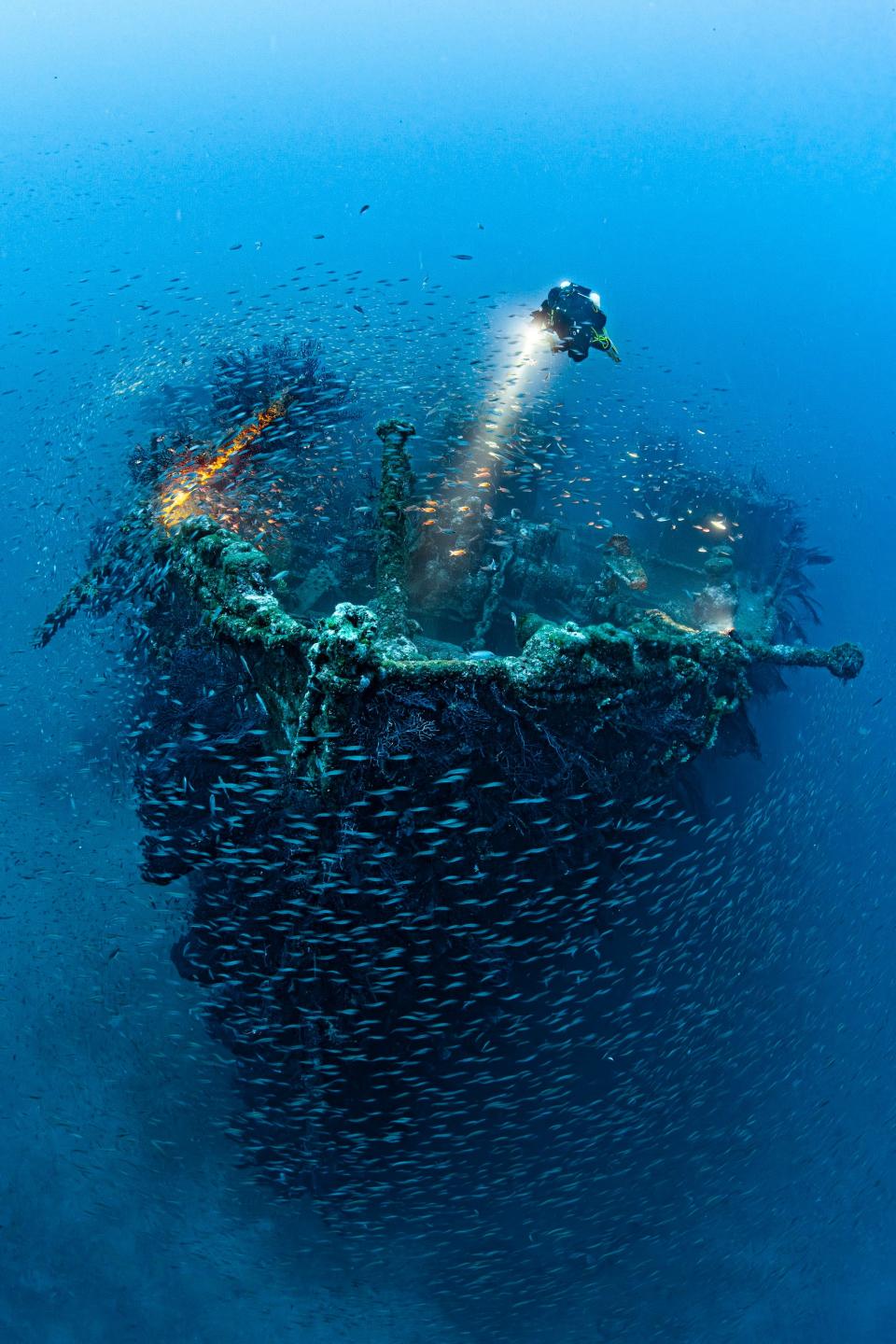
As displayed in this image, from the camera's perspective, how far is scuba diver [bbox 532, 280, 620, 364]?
9.95 meters

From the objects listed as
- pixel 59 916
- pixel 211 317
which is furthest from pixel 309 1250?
pixel 211 317

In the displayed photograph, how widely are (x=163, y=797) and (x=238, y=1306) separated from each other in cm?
883

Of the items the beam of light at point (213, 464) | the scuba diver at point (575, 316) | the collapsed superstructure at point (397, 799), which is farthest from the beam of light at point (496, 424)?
the beam of light at point (213, 464)

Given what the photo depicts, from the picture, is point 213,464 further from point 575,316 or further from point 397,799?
point 397,799

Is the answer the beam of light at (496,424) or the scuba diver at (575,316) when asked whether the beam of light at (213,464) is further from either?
the scuba diver at (575,316)

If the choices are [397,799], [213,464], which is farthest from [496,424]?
[397,799]

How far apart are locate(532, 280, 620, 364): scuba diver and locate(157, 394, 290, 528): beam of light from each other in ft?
15.8

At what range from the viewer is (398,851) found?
18.5ft

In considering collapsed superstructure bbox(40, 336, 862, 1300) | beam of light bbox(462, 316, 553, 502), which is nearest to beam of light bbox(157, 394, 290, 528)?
collapsed superstructure bbox(40, 336, 862, 1300)

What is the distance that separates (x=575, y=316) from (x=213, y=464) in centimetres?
645

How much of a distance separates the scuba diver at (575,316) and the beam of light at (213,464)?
4.81 meters

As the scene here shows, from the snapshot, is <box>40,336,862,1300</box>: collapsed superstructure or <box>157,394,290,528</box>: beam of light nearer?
<box>40,336,862,1300</box>: collapsed superstructure

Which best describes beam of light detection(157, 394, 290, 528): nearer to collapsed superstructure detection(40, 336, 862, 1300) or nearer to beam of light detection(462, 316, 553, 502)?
collapsed superstructure detection(40, 336, 862, 1300)

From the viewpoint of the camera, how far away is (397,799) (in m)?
5.50
